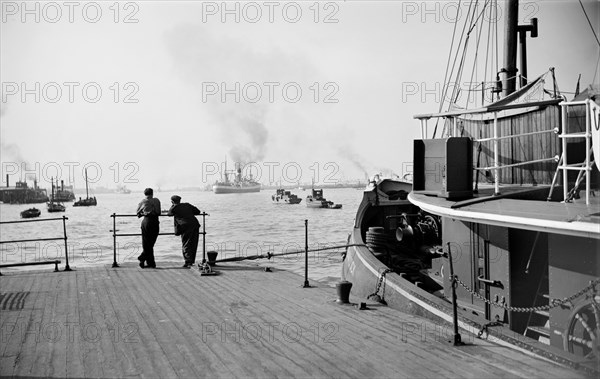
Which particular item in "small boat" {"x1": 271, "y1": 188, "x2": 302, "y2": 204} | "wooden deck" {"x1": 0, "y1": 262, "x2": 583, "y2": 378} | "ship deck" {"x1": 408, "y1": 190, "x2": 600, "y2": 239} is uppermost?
"ship deck" {"x1": 408, "y1": 190, "x2": 600, "y2": 239}

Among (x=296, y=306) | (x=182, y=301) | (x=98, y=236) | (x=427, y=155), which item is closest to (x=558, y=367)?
(x=296, y=306)

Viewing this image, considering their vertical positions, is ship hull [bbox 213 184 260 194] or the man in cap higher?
the man in cap

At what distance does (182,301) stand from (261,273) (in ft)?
10.4

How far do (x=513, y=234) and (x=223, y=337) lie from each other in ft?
13.1

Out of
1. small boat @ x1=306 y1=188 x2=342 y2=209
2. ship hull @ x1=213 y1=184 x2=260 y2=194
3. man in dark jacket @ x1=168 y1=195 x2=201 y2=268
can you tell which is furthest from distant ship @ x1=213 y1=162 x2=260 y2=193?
man in dark jacket @ x1=168 y1=195 x2=201 y2=268

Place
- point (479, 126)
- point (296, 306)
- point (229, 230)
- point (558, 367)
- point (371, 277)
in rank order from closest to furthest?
point (558, 367)
point (296, 306)
point (371, 277)
point (479, 126)
point (229, 230)

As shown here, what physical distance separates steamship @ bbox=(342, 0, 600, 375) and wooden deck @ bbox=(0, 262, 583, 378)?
0.51m

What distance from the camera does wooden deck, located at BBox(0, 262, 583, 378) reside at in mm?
5242

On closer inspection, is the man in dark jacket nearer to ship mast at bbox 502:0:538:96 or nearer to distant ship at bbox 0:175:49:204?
ship mast at bbox 502:0:538:96

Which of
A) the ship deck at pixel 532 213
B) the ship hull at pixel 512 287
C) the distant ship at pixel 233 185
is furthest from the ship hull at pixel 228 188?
the ship deck at pixel 532 213

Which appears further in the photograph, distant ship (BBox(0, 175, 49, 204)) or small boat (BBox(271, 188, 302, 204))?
distant ship (BBox(0, 175, 49, 204))

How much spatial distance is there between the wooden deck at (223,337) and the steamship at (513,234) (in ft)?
1.67

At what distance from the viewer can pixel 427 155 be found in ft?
30.3

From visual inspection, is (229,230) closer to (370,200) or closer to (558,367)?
(370,200)
